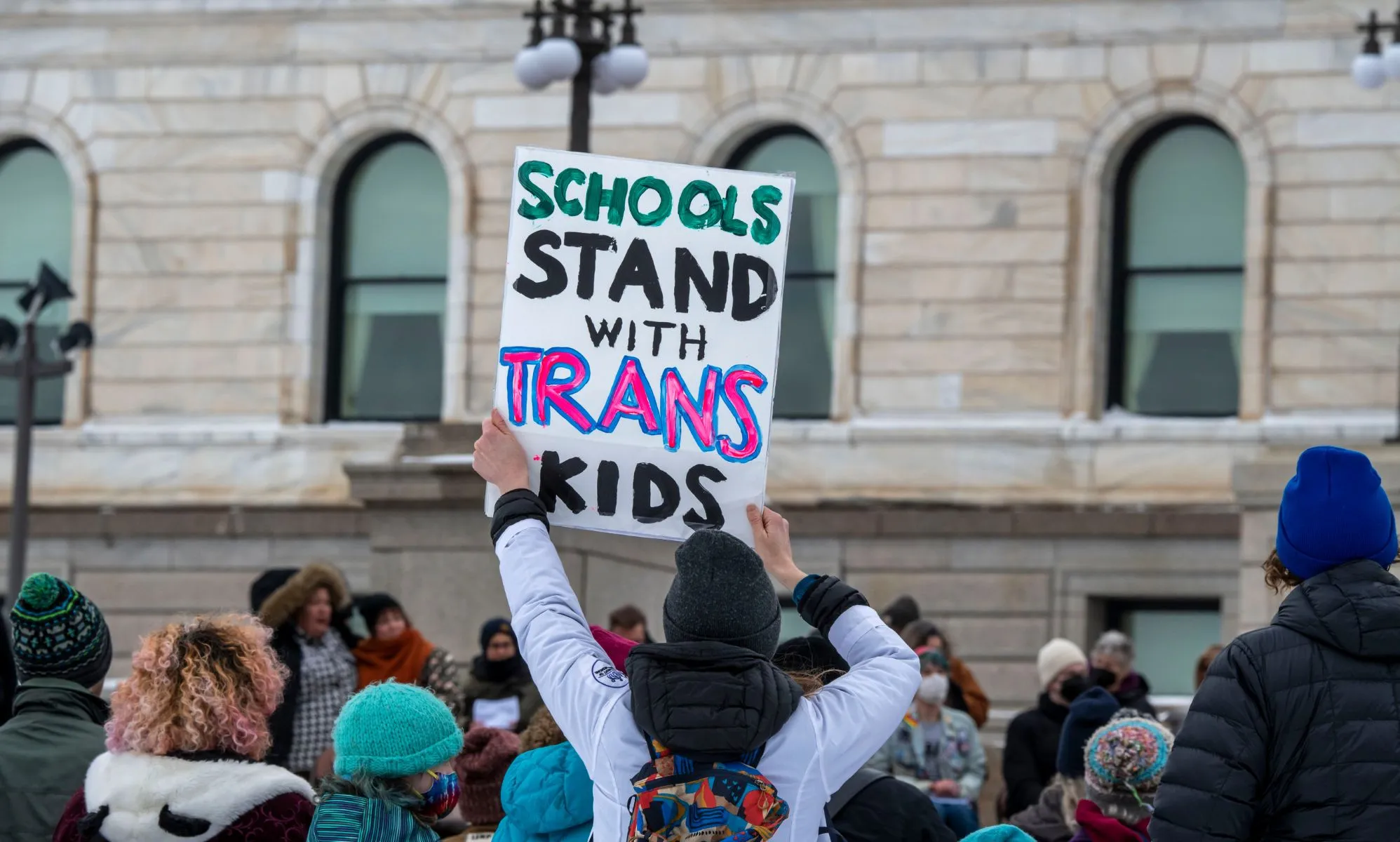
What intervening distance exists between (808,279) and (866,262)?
0.77 m

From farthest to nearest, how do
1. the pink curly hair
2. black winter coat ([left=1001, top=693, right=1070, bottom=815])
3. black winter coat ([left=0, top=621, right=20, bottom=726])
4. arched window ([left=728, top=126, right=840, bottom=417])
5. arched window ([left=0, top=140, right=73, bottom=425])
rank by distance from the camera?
arched window ([left=0, top=140, right=73, bottom=425])
arched window ([left=728, top=126, right=840, bottom=417])
black winter coat ([left=1001, top=693, right=1070, bottom=815])
black winter coat ([left=0, top=621, right=20, bottom=726])
the pink curly hair

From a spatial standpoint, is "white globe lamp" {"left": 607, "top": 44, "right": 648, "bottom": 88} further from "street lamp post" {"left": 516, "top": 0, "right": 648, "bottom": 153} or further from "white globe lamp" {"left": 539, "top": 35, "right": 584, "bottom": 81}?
"white globe lamp" {"left": 539, "top": 35, "right": 584, "bottom": 81}

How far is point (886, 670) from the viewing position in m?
4.68

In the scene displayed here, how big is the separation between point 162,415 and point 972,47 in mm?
7981

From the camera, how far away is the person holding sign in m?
4.37

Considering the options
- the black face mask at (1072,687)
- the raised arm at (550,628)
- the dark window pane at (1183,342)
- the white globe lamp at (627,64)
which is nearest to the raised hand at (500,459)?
the raised arm at (550,628)

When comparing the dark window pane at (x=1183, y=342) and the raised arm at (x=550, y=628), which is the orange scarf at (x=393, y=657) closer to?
the raised arm at (x=550, y=628)

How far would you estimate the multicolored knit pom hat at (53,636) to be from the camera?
19.9ft

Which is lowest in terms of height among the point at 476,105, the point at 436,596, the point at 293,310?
the point at 436,596

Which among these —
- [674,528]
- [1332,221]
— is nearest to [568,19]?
[1332,221]

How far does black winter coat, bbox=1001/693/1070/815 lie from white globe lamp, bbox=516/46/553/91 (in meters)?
6.06

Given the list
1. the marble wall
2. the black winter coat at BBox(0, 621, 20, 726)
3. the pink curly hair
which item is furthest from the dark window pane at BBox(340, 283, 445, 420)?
the pink curly hair

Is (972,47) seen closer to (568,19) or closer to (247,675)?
(568,19)

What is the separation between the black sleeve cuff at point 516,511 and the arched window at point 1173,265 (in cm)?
1557
